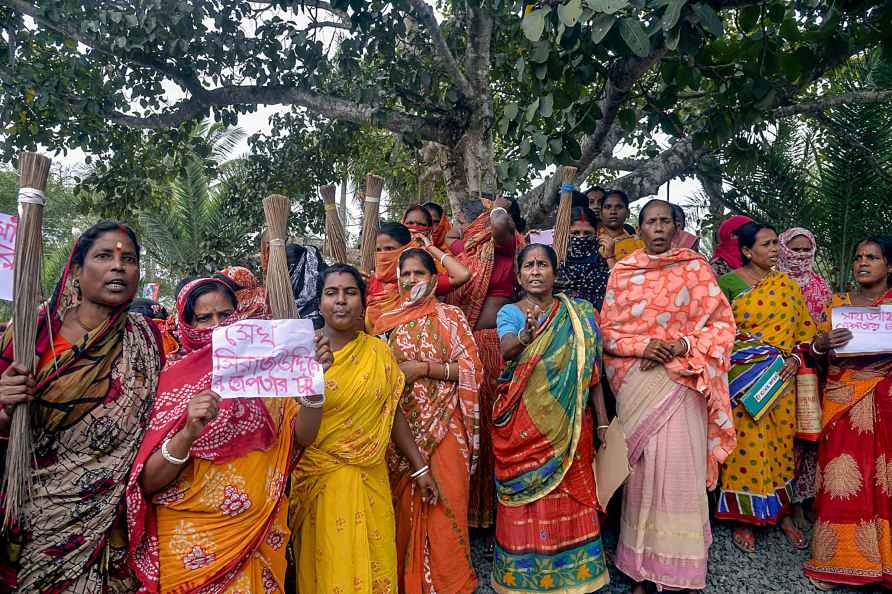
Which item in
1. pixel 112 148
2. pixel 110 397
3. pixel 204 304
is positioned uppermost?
pixel 112 148

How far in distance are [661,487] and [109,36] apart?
542 cm

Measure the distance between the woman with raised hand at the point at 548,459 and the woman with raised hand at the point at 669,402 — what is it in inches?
8.5

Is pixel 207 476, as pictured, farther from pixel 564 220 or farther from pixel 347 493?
pixel 564 220

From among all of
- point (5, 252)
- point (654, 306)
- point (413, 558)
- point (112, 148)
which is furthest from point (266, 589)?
point (112, 148)

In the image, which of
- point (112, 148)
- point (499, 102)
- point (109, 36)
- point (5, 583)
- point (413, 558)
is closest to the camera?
point (5, 583)

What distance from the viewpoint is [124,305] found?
2.56 meters

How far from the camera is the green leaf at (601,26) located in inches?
114

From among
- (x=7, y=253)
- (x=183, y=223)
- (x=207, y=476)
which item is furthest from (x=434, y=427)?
(x=183, y=223)

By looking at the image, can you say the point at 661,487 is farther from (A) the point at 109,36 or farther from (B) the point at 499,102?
(B) the point at 499,102

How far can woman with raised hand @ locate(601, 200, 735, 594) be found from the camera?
135 inches

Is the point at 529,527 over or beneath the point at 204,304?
beneath

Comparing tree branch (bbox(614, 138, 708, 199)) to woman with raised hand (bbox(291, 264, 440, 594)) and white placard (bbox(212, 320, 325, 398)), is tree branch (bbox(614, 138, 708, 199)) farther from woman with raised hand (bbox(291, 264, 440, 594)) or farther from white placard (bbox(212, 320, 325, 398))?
white placard (bbox(212, 320, 325, 398))

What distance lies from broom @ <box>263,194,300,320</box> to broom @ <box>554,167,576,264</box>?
2.11m

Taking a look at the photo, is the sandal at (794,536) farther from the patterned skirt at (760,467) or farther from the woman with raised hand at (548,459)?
the woman with raised hand at (548,459)
